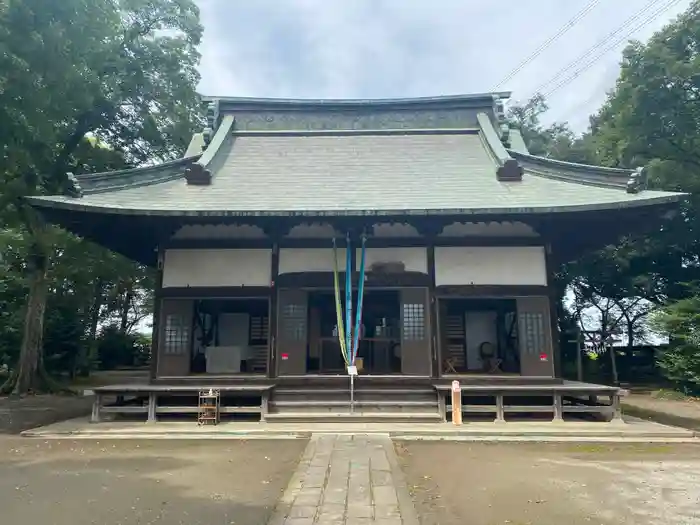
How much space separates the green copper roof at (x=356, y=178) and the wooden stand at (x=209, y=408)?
3.31 meters

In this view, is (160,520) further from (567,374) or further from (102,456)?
(567,374)

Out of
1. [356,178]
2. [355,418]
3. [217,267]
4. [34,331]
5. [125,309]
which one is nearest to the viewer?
[355,418]

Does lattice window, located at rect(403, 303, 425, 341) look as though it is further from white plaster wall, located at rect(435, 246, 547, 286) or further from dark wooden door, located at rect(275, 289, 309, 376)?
dark wooden door, located at rect(275, 289, 309, 376)

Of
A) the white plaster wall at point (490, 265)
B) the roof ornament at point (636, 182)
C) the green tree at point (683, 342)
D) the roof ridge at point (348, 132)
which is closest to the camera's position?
the roof ornament at point (636, 182)

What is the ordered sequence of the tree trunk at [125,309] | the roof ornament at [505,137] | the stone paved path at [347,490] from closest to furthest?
the stone paved path at [347,490], the roof ornament at [505,137], the tree trunk at [125,309]

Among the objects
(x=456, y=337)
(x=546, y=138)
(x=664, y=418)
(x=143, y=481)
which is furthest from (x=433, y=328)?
(x=546, y=138)

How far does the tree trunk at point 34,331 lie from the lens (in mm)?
14898

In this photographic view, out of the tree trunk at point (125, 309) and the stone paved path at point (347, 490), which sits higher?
the tree trunk at point (125, 309)

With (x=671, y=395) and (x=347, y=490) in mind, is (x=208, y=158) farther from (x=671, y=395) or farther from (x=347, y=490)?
(x=671, y=395)

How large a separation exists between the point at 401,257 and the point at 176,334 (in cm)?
480

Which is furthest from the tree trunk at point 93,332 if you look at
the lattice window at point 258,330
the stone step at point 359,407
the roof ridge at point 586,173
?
the roof ridge at point 586,173

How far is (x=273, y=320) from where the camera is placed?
10188 millimetres

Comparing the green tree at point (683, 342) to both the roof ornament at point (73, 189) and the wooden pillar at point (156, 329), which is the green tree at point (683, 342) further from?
the roof ornament at point (73, 189)

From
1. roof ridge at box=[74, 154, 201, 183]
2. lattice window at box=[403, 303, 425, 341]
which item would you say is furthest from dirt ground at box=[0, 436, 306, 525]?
roof ridge at box=[74, 154, 201, 183]
